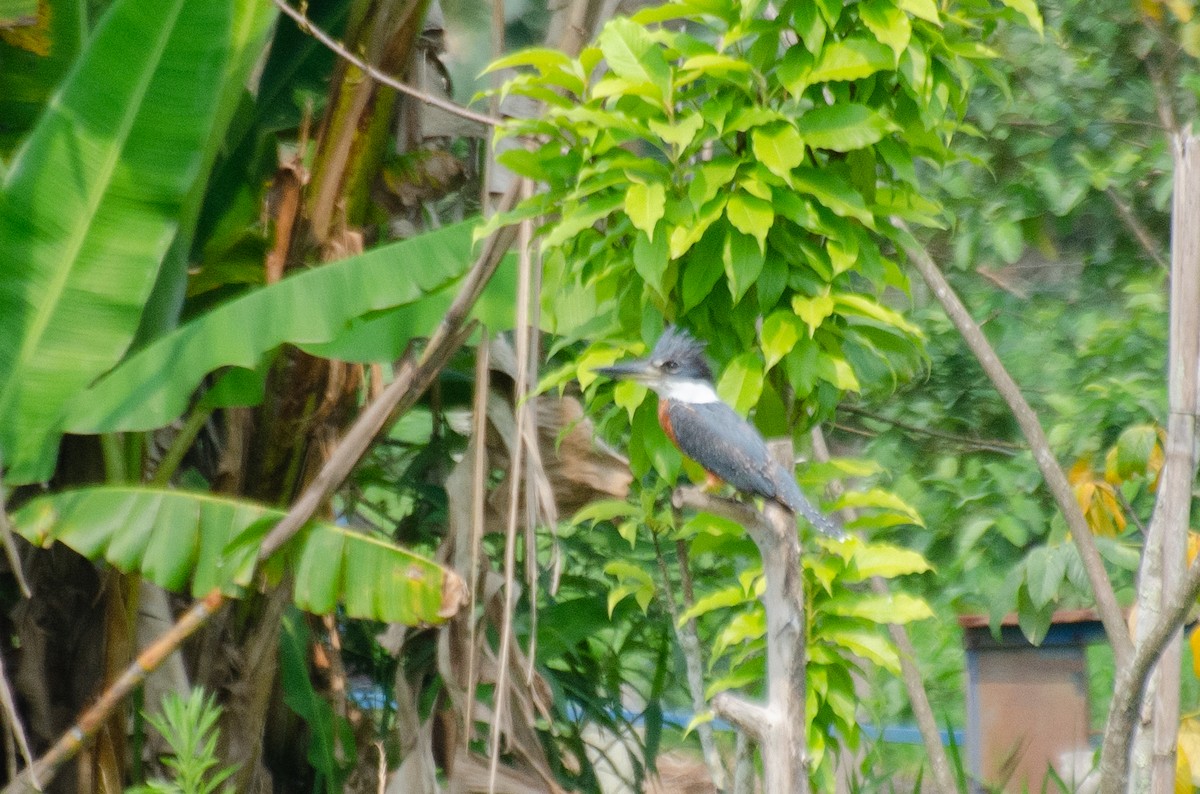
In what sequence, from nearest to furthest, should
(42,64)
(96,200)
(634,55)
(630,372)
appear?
(634,55) → (630,372) → (96,200) → (42,64)

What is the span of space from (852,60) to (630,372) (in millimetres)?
806

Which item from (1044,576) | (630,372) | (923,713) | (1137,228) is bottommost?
(923,713)

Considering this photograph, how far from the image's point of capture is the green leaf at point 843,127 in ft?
8.76

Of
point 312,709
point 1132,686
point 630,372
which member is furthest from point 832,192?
point 312,709

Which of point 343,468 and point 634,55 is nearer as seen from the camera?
point 634,55

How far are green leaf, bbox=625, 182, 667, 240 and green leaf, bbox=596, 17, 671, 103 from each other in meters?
0.19

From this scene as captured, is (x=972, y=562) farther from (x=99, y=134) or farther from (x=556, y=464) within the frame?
(x=99, y=134)

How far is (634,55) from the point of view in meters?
2.68

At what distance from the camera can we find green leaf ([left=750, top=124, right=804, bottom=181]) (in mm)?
2568

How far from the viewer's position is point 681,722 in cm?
578

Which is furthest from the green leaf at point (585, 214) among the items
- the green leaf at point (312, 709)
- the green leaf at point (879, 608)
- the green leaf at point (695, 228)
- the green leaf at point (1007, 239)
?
the green leaf at point (1007, 239)

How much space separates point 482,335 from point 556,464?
0.87 meters

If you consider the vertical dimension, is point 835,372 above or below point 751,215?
below

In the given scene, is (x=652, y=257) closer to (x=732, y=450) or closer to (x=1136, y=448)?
(x=732, y=450)
